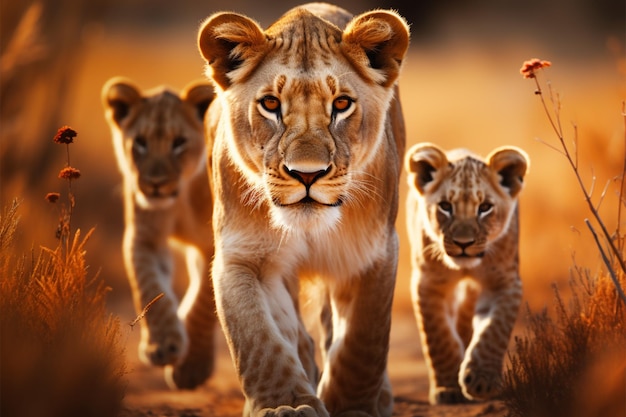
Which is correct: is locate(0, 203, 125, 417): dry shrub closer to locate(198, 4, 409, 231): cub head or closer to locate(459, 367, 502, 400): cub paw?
locate(198, 4, 409, 231): cub head

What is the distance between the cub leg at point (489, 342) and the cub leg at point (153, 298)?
1.51 meters

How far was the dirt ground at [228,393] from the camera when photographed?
5.08 meters

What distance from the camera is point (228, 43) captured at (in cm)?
429

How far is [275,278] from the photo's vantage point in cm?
432

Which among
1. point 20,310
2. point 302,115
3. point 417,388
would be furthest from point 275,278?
point 417,388

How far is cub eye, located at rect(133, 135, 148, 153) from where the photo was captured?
250 inches

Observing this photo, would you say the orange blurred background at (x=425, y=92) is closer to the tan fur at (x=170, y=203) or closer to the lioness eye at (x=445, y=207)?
the tan fur at (x=170, y=203)

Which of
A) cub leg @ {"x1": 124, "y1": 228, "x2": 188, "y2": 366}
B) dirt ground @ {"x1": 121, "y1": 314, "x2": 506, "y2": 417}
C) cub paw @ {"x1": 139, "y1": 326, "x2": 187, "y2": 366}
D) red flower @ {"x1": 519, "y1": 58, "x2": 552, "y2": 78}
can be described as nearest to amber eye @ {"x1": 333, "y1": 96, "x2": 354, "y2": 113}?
red flower @ {"x1": 519, "y1": 58, "x2": 552, "y2": 78}

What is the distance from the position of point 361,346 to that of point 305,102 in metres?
1.05

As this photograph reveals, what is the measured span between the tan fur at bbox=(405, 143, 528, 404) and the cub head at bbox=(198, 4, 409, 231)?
37.1 inches

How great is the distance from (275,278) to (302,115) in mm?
697

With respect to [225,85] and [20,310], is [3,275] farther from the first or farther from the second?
[225,85]

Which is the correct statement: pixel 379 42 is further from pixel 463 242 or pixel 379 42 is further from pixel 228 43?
pixel 463 242

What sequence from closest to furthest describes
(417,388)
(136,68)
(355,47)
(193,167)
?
(355,47)
(417,388)
(193,167)
(136,68)
